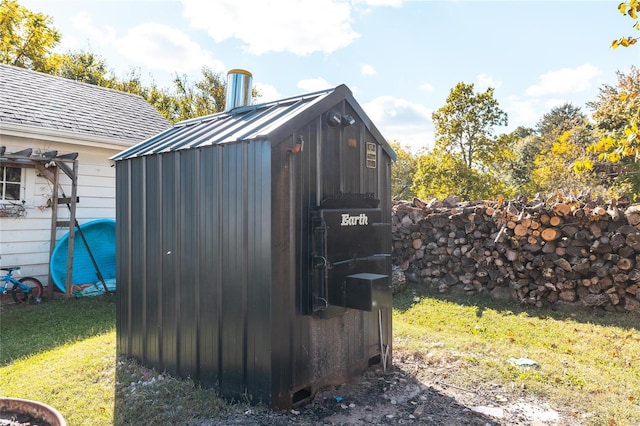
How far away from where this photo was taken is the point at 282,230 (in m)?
2.82

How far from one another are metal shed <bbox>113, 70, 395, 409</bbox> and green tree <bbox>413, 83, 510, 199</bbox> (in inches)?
449

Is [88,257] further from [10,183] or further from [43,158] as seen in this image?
[43,158]

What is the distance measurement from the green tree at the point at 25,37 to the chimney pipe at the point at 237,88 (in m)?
15.4

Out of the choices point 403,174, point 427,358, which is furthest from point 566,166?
point 427,358

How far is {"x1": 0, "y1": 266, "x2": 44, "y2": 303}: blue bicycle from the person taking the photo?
6.02m

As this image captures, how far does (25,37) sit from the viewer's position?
15.5 meters

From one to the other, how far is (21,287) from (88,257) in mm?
1173

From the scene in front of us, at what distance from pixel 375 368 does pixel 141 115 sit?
7.99m

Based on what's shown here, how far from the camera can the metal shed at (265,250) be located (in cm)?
281

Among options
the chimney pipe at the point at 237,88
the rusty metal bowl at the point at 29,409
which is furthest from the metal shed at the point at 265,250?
the rusty metal bowl at the point at 29,409

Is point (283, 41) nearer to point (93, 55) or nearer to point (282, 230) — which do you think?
point (282, 230)

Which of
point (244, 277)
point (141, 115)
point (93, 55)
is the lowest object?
point (244, 277)

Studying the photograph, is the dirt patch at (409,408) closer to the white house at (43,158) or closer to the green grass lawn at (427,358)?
the green grass lawn at (427,358)

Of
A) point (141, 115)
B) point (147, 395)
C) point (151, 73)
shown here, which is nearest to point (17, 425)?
point (147, 395)
